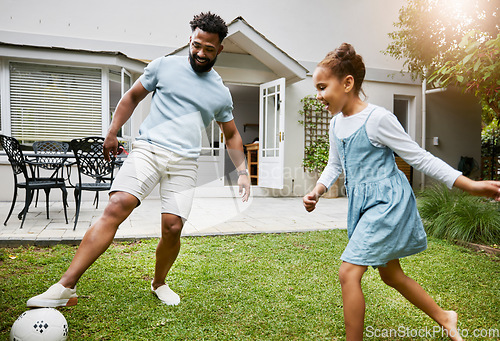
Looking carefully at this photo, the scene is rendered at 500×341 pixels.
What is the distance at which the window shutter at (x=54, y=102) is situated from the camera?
6.81 metres

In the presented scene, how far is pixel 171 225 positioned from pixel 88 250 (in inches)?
18.0

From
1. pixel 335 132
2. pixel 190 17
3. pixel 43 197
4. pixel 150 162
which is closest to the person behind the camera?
pixel 335 132

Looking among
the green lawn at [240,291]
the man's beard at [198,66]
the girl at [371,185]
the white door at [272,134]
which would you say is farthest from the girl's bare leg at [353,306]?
the white door at [272,134]

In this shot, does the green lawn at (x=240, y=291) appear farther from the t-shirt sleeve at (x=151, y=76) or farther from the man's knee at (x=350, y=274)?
the t-shirt sleeve at (x=151, y=76)

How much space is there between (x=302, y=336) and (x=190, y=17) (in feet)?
24.3

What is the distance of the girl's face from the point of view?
165 centimetres

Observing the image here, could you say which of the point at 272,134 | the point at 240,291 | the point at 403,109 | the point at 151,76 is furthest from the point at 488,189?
the point at 403,109

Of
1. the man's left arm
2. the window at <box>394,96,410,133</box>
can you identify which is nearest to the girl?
the man's left arm

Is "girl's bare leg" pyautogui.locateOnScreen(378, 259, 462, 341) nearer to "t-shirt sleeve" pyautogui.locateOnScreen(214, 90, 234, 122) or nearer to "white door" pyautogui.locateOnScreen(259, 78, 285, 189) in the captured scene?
"t-shirt sleeve" pyautogui.locateOnScreen(214, 90, 234, 122)

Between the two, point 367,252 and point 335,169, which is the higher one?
point 335,169

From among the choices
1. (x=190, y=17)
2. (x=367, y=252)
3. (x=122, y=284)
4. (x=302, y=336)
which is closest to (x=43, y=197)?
(x=190, y=17)

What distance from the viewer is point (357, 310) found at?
1.46 meters

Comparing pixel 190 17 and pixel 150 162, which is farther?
pixel 190 17

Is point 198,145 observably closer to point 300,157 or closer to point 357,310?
point 357,310
